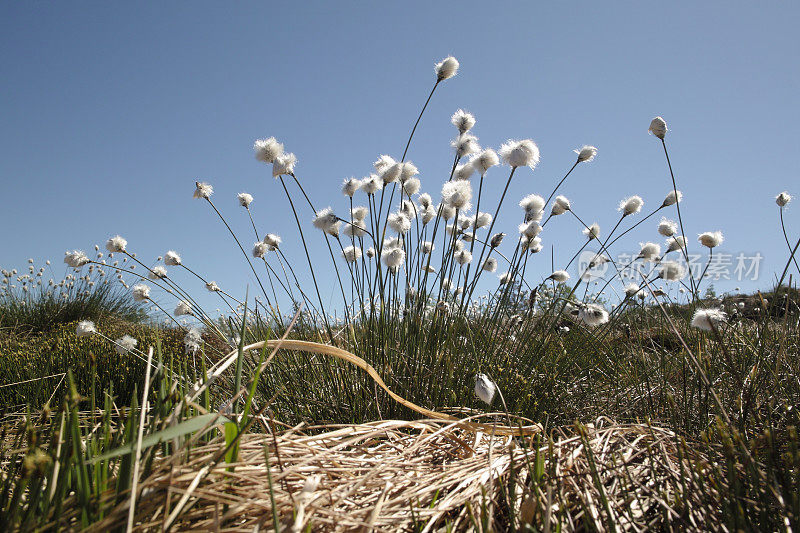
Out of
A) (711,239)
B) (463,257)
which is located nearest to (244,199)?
(463,257)

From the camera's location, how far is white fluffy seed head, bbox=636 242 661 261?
3363 mm

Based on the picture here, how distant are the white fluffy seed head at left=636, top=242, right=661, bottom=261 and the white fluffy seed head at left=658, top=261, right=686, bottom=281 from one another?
29 centimetres

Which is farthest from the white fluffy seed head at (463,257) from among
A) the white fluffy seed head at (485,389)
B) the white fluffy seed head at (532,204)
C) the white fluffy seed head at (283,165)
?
the white fluffy seed head at (485,389)

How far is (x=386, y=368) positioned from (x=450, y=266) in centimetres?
86

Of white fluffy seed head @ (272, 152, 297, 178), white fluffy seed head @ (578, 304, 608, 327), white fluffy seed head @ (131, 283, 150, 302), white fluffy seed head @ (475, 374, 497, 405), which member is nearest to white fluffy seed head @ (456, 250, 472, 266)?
white fluffy seed head @ (578, 304, 608, 327)

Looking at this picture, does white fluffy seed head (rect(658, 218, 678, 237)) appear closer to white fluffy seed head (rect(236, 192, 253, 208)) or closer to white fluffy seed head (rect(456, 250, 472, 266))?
white fluffy seed head (rect(456, 250, 472, 266))

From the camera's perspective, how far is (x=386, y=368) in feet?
7.59

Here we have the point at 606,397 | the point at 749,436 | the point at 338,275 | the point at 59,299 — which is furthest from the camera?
the point at 59,299

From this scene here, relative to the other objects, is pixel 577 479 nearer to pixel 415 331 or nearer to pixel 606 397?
pixel 415 331

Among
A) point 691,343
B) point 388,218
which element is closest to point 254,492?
point 388,218

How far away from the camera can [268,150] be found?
9.12 feet

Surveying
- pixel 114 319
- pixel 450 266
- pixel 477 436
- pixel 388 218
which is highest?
pixel 114 319

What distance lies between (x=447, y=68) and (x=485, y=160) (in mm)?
633

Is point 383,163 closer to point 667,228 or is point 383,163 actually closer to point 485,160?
point 485,160
